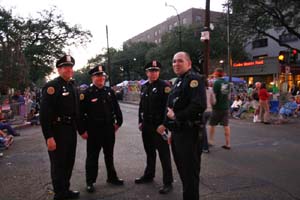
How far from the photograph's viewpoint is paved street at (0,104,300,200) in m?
4.57

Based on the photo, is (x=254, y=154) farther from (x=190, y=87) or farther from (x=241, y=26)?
(x=241, y=26)

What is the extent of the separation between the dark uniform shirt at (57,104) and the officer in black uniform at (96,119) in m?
0.38

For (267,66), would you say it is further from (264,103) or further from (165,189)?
(165,189)

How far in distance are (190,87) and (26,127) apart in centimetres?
1190

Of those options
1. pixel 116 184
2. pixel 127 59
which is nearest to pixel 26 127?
pixel 116 184

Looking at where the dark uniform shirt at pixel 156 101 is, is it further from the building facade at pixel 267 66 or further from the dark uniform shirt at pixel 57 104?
the building facade at pixel 267 66

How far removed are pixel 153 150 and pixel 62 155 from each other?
1514 mm

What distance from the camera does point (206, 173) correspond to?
219 inches

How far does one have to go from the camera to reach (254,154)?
7.02m

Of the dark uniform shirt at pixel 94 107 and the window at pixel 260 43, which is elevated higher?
the window at pixel 260 43

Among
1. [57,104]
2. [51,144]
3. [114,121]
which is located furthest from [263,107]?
[51,144]

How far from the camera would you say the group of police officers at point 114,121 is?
11.7ft

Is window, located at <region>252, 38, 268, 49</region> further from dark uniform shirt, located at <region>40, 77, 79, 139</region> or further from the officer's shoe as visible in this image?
the officer's shoe

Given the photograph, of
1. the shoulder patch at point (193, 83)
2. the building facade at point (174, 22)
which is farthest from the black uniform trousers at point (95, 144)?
the building facade at point (174, 22)
